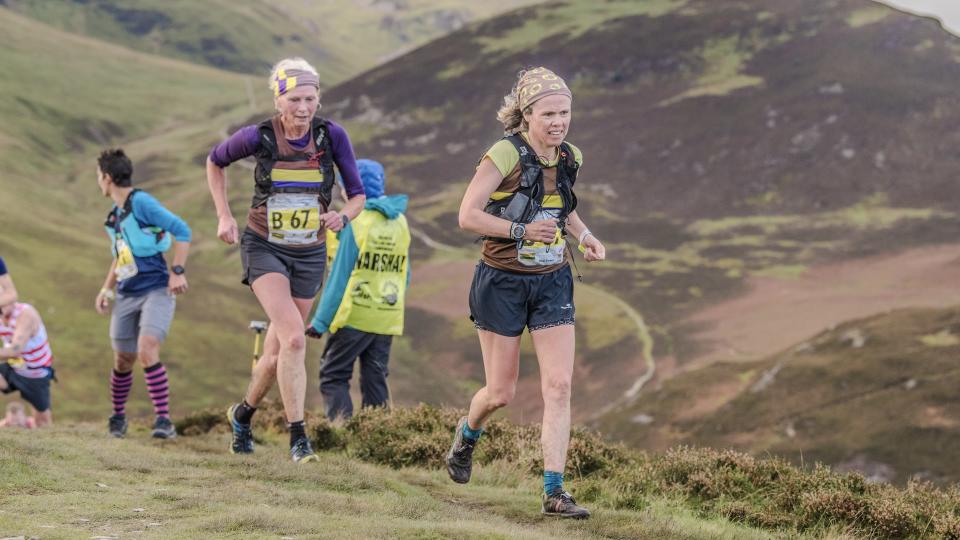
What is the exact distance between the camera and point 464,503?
9758 mm

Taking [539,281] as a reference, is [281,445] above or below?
below

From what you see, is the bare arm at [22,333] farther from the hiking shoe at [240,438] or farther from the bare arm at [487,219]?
the bare arm at [487,219]

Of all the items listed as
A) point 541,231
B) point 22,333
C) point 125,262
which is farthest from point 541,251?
point 22,333

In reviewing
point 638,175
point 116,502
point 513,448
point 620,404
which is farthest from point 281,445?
point 638,175

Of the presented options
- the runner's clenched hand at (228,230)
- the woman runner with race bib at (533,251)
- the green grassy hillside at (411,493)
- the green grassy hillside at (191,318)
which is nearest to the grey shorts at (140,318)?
the green grassy hillside at (411,493)

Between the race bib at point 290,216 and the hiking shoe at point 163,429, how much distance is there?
4.12 m

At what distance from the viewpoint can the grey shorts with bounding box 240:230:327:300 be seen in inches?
422

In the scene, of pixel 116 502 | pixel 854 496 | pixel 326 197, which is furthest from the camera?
pixel 326 197

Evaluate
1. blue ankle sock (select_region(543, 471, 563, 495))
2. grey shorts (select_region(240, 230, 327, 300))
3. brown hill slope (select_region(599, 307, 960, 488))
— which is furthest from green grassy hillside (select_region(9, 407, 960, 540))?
brown hill slope (select_region(599, 307, 960, 488))

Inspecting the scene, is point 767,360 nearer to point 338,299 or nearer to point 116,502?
point 338,299

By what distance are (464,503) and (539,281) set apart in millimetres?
2260

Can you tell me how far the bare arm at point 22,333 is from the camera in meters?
15.9

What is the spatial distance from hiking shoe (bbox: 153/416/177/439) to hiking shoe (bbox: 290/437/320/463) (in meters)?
3.18

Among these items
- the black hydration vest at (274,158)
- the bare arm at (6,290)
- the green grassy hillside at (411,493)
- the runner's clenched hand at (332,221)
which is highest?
the black hydration vest at (274,158)
